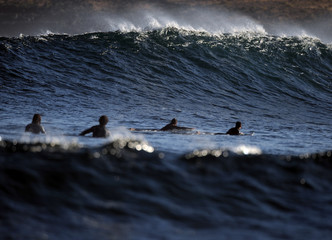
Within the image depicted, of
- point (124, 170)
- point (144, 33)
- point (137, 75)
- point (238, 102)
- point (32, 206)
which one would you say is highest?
point (144, 33)

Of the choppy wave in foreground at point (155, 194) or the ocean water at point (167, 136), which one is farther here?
the ocean water at point (167, 136)

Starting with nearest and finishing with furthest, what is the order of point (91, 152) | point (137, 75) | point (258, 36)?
point (91, 152) → point (137, 75) → point (258, 36)

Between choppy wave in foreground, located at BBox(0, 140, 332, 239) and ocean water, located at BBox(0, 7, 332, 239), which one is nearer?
choppy wave in foreground, located at BBox(0, 140, 332, 239)

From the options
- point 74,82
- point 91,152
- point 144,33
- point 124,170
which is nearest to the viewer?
point 124,170

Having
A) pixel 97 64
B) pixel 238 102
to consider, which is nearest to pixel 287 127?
pixel 238 102

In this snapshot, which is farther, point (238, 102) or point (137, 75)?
point (137, 75)

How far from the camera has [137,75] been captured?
70.6ft

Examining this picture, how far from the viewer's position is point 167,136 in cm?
1129

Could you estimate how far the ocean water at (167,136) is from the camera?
496 centimetres

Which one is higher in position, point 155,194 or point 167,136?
point 167,136

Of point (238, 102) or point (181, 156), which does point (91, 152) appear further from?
point (238, 102)

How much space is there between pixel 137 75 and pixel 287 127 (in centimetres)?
851

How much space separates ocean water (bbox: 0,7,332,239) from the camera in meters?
4.96

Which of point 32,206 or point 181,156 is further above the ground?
point 181,156
